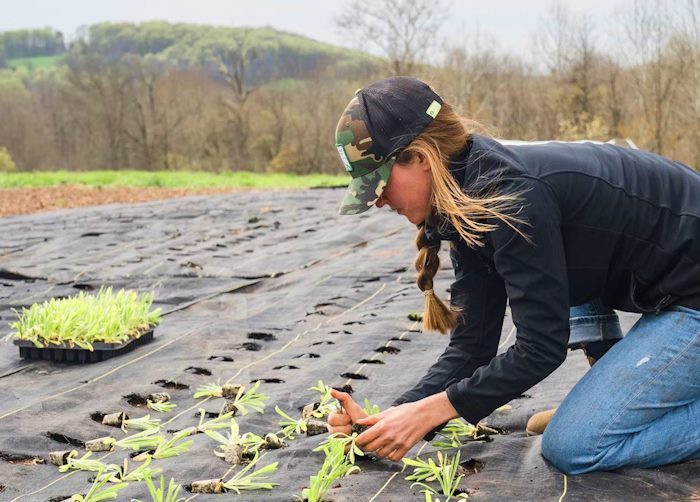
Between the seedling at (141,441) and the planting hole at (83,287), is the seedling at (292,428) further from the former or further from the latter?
the planting hole at (83,287)

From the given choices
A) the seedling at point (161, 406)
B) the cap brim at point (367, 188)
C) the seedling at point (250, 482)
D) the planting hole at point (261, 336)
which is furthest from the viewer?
the planting hole at point (261, 336)

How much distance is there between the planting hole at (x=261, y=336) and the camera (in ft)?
13.1

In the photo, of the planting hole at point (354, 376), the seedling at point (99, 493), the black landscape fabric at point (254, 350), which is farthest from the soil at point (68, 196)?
the seedling at point (99, 493)

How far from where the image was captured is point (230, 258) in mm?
6453

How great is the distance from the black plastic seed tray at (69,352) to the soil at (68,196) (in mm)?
8302

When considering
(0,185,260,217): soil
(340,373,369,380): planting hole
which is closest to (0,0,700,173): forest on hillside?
(0,185,260,217): soil

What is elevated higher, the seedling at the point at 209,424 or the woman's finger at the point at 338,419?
the woman's finger at the point at 338,419

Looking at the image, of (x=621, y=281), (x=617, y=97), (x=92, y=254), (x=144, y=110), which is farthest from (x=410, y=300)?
(x=144, y=110)

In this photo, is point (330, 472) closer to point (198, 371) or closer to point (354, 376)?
point (354, 376)

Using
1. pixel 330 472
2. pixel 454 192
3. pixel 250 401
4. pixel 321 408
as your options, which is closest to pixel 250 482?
pixel 330 472

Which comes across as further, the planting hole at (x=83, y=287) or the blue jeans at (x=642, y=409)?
the planting hole at (x=83, y=287)

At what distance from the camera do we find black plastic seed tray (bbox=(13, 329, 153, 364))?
11.6 ft

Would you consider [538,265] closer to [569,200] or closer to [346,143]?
[569,200]

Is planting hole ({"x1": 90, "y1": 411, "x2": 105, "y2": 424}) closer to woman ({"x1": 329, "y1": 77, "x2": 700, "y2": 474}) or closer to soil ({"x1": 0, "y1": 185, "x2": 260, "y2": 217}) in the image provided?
woman ({"x1": 329, "y1": 77, "x2": 700, "y2": 474})
